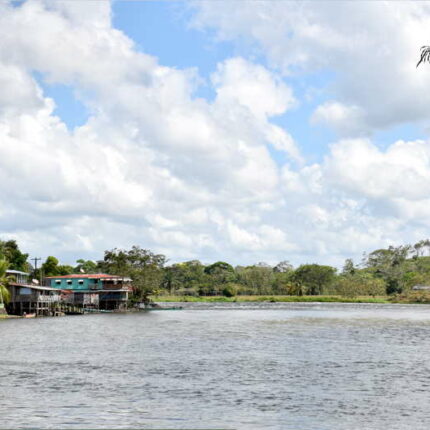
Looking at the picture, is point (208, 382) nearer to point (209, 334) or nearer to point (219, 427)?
point (219, 427)

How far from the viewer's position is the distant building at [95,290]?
147 metres

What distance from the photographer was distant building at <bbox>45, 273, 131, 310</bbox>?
483ft

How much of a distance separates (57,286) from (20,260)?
23.1 m

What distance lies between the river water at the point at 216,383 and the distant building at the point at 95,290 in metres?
77.3

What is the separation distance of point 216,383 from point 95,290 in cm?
11456

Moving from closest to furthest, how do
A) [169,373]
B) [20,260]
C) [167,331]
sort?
[169,373]
[167,331]
[20,260]

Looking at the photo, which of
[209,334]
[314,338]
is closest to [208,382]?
[314,338]

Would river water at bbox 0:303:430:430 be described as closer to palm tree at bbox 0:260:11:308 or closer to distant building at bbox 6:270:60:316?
palm tree at bbox 0:260:11:308

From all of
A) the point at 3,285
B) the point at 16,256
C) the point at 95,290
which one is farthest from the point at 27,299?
the point at 16,256

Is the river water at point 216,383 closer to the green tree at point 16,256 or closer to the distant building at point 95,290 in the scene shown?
the distant building at point 95,290

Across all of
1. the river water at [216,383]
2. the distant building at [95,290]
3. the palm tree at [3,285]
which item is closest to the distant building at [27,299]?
the palm tree at [3,285]

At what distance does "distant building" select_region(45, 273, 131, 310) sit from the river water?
77.3m

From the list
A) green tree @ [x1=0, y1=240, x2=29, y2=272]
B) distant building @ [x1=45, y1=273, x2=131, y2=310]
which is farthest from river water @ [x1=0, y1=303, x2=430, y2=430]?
green tree @ [x1=0, y1=240, x2=29, y2=272]

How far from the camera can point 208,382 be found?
3912 centimetres
